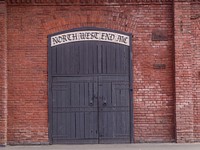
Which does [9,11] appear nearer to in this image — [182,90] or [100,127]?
[100,127]

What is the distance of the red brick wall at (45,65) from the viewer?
12523 mm

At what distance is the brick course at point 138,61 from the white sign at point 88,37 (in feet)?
0.70

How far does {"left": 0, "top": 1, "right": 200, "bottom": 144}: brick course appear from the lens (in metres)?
12.5

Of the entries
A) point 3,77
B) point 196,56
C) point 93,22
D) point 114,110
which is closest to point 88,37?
point 93,22

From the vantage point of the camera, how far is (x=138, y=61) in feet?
41.5

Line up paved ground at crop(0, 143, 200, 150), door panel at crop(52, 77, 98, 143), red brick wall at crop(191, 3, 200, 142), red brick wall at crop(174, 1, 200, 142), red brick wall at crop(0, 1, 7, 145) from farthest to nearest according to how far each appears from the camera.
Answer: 1. red brick wall at crop(191, 3, 200, 142)
2. door panel at crop(52, 77, 98, 143)
3. red brick wall at crop(174, 1, 200, 142)
4. red brick wall at crop(0, 1, 7, 145)
5. paved ground at crop(0, 143, 200, 150)

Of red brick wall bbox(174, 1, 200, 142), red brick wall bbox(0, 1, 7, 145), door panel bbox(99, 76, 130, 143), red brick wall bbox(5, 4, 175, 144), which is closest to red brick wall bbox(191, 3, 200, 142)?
red brick wall bbox(174, 1, 200, 142)

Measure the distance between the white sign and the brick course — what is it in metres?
0.21

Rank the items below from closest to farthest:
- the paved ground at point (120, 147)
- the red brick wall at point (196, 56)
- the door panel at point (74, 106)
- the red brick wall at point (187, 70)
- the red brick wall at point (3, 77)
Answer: the paved ground at point (120, 147)
the red brick wall at point (3, 77)
the red brick wall at point (187, 70)
the door panel at point (74, 106)
the red brick wall at point (196, 56)

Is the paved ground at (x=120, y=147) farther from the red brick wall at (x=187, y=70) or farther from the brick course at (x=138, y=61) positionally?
the red brick wall at (x=187, y=70)

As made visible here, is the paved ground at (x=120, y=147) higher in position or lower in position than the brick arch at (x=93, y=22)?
lower

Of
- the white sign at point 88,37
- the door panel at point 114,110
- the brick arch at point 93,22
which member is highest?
the brick arch at point 93,22

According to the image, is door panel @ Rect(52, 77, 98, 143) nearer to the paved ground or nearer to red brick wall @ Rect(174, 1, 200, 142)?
the paved ground

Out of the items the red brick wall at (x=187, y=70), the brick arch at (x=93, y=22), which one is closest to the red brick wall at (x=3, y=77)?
the brick arch at (x=93, y=22)
